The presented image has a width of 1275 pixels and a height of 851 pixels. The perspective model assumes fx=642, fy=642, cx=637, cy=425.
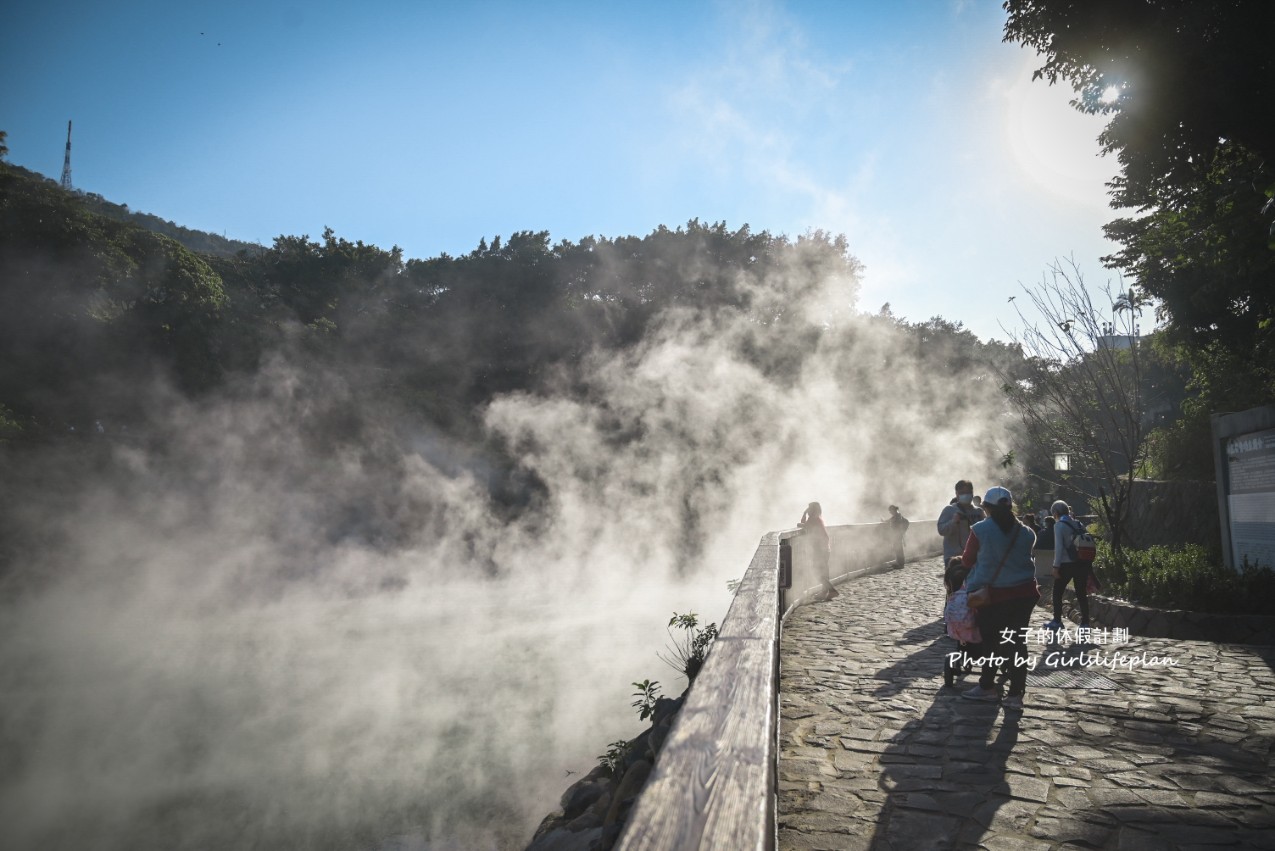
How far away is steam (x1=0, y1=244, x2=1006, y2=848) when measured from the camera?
9.05 metres

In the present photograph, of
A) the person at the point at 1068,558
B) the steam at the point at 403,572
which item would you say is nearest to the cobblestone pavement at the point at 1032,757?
the person at the point at 1068,558

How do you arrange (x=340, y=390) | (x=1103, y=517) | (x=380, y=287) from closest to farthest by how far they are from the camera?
1. (x=1103, y=517)
2. (x=340, y=390)
3. (x=380, y=287)

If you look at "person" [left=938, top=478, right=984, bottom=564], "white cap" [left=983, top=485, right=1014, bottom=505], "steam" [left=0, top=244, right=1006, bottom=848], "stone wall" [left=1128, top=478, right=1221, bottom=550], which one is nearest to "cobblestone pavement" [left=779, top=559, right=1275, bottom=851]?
"white cap" [left=983, top=485, right=1014, bottom=505]

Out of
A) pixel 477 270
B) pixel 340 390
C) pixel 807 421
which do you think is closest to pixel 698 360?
pixel 807 421

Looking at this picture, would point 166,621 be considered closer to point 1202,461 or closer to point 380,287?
point 380,287

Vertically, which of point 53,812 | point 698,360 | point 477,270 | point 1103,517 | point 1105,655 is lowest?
point 53,812

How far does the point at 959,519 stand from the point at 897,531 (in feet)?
29.2

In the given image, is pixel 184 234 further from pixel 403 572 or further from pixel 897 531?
pixel 897 531

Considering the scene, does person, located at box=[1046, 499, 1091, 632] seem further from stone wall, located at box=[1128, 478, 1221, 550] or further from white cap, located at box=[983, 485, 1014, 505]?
stone wall, located at box=[1128, 478, 1221, 550]

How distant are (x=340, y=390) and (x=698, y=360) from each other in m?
17.9

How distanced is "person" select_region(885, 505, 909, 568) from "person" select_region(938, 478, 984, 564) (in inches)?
310

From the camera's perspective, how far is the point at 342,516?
929 inches

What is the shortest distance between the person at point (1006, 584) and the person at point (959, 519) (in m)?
2.86

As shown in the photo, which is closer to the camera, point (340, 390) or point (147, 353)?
point (147, 353)
